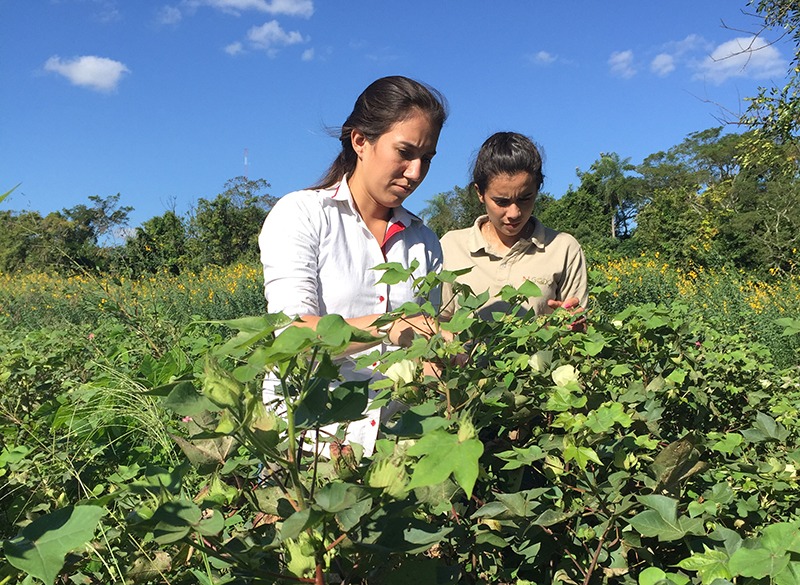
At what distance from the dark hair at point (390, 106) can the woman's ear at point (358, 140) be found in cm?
1

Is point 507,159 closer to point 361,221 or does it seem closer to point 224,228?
point 361,221

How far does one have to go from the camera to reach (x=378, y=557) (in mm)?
682

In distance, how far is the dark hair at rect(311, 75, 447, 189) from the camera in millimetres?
1769

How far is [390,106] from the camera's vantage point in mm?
1781

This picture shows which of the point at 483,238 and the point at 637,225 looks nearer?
the point at 483,238

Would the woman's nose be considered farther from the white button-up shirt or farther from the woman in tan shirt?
the woman in tan shirt

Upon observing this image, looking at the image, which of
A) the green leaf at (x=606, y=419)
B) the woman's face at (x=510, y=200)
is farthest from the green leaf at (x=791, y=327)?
the woman's face at (x=510, y=200)

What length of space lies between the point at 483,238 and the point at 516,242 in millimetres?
130

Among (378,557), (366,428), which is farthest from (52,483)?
(378,557)

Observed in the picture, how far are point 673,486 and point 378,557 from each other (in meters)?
0.45

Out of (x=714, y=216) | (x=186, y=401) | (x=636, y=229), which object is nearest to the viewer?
(x=186, y=401)

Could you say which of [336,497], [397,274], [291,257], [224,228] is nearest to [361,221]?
[291,257]

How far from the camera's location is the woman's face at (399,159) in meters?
1.74

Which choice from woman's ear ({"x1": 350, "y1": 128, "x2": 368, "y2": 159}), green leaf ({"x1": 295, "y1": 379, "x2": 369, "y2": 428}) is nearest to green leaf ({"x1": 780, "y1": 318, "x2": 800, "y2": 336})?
green leaf ({"x1": 295, "y1": 379, "x2": 369, "y2": 428})
